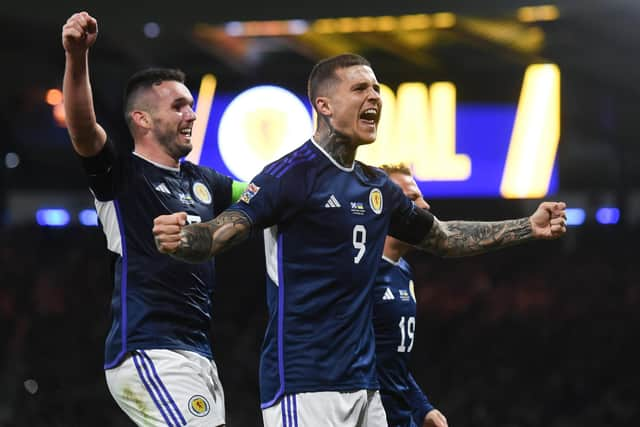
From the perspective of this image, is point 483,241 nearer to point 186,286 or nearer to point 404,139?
point 186,286

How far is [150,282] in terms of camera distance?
342 cm

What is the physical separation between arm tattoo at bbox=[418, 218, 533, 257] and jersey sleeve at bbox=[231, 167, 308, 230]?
0.64 meters

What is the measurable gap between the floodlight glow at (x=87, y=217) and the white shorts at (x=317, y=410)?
24.7 feet

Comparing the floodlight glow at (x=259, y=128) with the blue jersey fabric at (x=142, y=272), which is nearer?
the blue jersey fabric at (x=142, y=272)

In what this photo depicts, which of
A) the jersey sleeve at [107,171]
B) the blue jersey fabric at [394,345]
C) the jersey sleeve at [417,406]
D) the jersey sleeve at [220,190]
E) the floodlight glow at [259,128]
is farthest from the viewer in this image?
the floodlight glow at [259,128]

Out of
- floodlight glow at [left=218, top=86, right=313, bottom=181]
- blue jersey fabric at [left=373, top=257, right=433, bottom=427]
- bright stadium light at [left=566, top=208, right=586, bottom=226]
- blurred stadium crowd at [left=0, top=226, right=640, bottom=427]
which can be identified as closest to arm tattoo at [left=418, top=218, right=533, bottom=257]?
blue jersey fabric at [left=373, top=257, right=433, bottom=427]

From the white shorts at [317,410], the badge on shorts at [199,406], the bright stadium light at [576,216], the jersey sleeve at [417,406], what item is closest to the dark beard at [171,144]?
the badge on shorts at [199,406]

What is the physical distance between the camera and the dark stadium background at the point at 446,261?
852 centimetres

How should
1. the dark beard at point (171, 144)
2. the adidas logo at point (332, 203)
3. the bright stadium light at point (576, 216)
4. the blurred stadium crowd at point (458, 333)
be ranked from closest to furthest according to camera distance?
the adidas logo at point (332, 203), the dark beard at point (171, 144), the blurred stadium crowd at point (458, 333), the bright stadium light at point (576, 216)

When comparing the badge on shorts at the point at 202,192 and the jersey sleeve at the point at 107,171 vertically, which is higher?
the jersey sleeve at the point at 107,171

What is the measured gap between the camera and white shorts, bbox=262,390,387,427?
3008 millimetres

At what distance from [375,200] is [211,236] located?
632mm

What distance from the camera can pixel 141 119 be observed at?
3.71 m

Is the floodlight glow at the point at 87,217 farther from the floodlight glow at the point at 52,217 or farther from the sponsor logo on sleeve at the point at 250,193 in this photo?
the sponsor logo on sleeve at the point at 250,193
